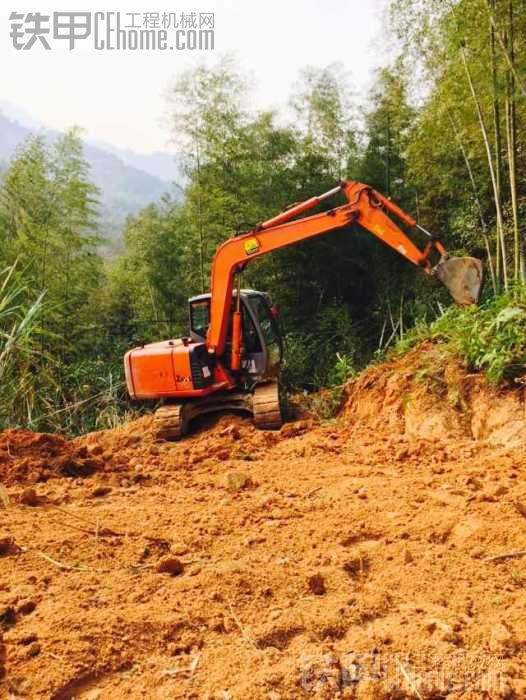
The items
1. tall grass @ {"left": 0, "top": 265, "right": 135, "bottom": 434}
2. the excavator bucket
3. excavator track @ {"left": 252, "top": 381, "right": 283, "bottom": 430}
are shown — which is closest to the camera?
tall grass @ {"left": 0, "top": 265, "right": 135, "bottom": 434}

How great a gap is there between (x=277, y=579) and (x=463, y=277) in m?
3.82

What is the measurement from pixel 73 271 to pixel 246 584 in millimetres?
9153

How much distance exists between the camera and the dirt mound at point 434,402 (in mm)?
4234

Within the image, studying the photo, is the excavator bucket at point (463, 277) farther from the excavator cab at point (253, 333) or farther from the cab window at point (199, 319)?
the cab window at point (199, 319)

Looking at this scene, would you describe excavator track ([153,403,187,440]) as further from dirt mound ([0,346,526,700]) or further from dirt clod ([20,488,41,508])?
dirt clod ([20,488,41,508])

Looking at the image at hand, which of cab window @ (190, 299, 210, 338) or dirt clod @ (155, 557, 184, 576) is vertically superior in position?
cab window @ (190, 299, 210, 338)

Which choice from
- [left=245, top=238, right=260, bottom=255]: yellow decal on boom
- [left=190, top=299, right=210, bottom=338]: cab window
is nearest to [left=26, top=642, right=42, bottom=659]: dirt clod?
[left=245, top=238, right=260, bottom=255]: yellow decal on boom

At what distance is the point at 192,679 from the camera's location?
5.54 feet

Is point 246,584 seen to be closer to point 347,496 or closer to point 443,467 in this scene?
point 347,496

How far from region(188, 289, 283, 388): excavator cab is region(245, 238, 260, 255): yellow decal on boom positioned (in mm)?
533

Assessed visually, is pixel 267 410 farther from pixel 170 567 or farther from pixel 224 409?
pixel 170 567

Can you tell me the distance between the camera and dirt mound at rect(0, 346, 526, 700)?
66.6 inches

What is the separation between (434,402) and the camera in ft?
15.8

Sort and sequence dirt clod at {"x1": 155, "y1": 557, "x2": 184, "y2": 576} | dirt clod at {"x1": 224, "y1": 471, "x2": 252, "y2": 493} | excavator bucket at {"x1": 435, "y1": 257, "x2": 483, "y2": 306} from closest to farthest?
dirt clod at {"x1": 155, "y1": 557, "x2": 184, "y2": 576} → dirt clod at {"x1": 224, "y1": 471, "x2": 252, "y2": 493} → excavator bucket at {"x1": 435, "y1": 257, "x2": 483, "y2": 306}
